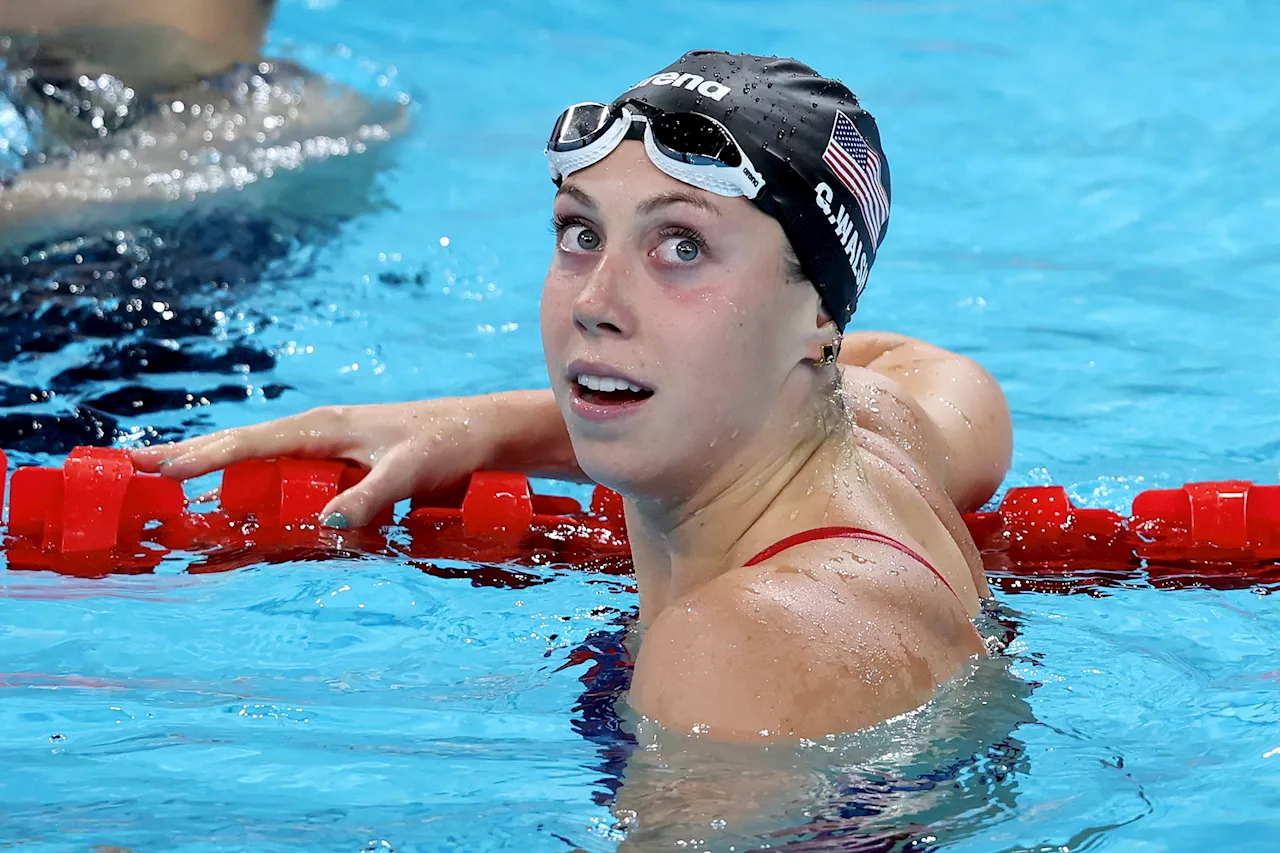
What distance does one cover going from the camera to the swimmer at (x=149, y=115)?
738 cm

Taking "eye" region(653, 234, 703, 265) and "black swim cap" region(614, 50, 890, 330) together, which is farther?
"black swim cap" region(614, 50, 890, 330)

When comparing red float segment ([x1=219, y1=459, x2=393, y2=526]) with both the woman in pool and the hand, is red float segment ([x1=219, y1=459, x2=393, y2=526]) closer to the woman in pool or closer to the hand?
the hand

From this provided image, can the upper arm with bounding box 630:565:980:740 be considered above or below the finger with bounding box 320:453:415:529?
below

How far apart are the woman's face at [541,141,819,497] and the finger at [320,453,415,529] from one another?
1.60 metres

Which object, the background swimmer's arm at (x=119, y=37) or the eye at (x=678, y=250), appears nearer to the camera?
the eye at (x=678, y=250)

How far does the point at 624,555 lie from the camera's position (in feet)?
13.8

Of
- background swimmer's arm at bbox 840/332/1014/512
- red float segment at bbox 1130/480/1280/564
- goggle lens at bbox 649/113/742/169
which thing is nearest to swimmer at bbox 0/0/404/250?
background swimmer's arm at bbox 840/332/1014/512

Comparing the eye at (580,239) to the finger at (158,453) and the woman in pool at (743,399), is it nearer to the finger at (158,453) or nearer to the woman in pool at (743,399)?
the woman in pool at (743,399)

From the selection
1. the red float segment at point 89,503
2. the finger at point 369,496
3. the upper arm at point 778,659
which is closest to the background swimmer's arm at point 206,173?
the red float segment at point 89,503

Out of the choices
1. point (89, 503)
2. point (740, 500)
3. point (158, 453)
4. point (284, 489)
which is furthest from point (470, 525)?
point (740, 500)

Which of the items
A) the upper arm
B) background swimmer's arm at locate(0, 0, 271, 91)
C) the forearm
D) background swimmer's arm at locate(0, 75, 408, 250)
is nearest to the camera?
the upper arm

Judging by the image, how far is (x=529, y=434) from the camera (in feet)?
14.5

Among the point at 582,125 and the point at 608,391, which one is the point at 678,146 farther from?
the point at 608,391

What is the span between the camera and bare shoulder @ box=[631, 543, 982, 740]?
7.56 ft
